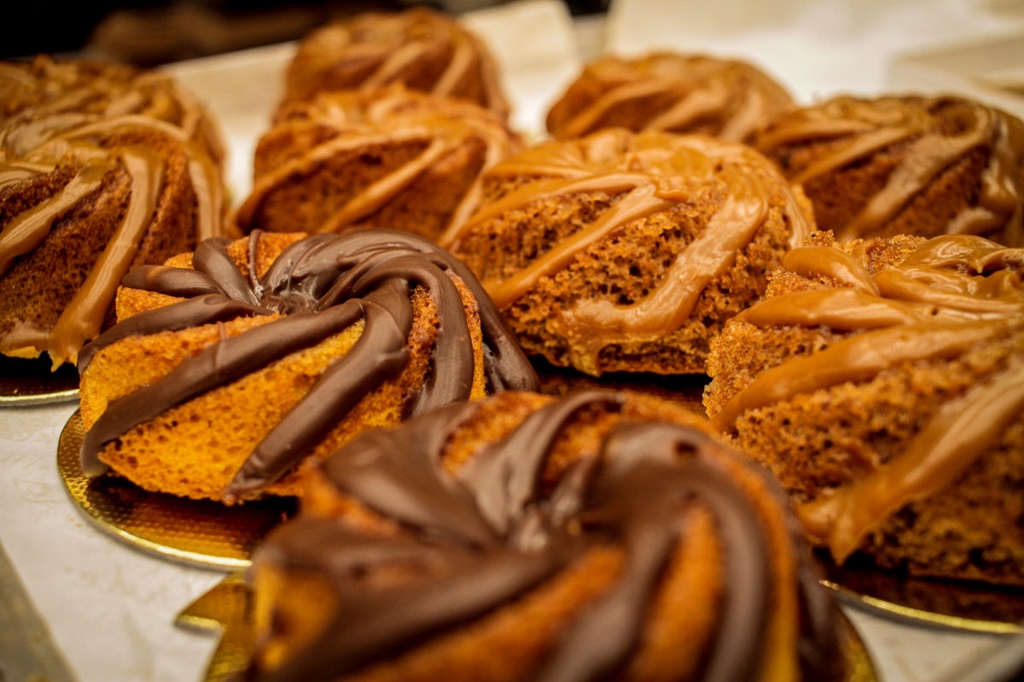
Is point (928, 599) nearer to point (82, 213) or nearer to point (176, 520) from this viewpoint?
point (176, 520)

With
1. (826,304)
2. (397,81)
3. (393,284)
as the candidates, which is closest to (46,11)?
(397,81)

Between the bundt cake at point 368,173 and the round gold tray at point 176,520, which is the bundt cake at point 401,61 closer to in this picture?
the bundt cake at point 368,173

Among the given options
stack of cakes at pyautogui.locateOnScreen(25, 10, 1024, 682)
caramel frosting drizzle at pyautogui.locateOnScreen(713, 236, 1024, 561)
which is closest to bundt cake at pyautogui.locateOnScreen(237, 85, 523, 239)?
stack of cakes at pyautogui.locateOnScreen(25, 10, 1024, 682)

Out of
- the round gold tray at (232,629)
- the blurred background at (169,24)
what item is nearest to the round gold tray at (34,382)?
the round gold tray at (232,629)

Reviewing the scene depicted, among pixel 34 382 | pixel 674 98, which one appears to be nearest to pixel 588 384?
pixel 674 98

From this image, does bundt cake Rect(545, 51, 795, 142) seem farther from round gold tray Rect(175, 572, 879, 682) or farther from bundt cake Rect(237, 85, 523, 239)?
round gold tray Rect(175, 572, 879, 682)

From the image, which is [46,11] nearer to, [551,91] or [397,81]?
[397,81]
